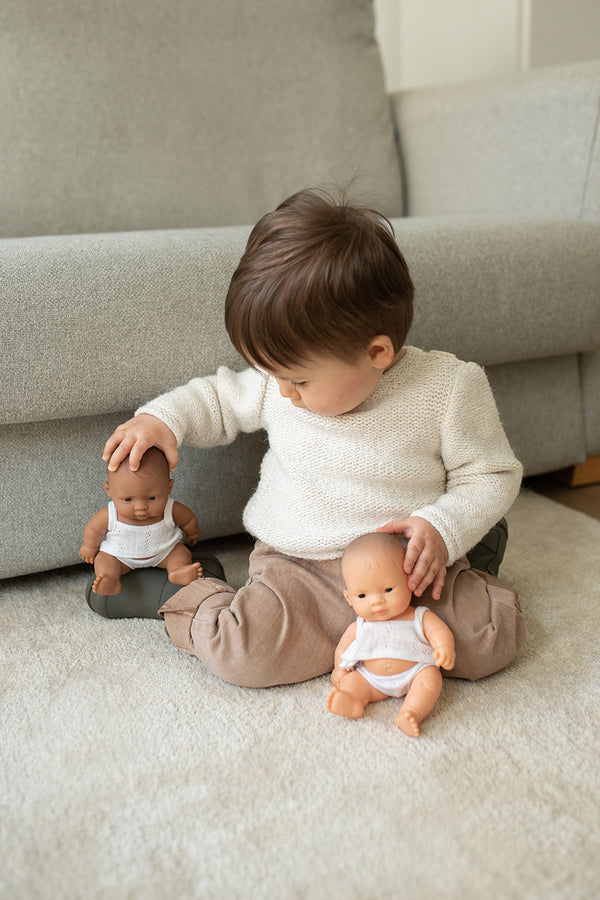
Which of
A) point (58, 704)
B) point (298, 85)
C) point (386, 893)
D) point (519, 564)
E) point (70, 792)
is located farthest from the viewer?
point (298, 85)

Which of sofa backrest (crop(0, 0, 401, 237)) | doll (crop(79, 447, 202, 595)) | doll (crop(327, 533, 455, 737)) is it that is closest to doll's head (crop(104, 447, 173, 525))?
doll (crop(79, 447, 202, 595))

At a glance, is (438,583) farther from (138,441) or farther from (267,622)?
(138,441)

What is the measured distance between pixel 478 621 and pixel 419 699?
0.42 feet

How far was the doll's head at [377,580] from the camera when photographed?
0.75m

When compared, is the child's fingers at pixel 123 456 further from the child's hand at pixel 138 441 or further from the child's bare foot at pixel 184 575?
the child's bare foot at pixel 184 575

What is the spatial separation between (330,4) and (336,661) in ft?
4.50

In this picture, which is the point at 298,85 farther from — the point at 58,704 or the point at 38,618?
the point at 58,704

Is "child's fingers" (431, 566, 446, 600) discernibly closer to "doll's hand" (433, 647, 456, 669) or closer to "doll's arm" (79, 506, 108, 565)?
"doll's hand" (433, 647, 456, 669)

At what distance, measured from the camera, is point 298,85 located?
1.54 metres

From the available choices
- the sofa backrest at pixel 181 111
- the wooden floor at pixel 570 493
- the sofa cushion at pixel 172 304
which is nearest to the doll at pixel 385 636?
the sofa cushion at pixel 172 304

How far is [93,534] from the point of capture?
914 millimetres

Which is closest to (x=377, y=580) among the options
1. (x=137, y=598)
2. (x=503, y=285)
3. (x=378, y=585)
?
(x=378, y=585)

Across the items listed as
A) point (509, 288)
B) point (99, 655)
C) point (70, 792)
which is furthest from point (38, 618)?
point (509, 288)

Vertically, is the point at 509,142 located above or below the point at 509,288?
above
